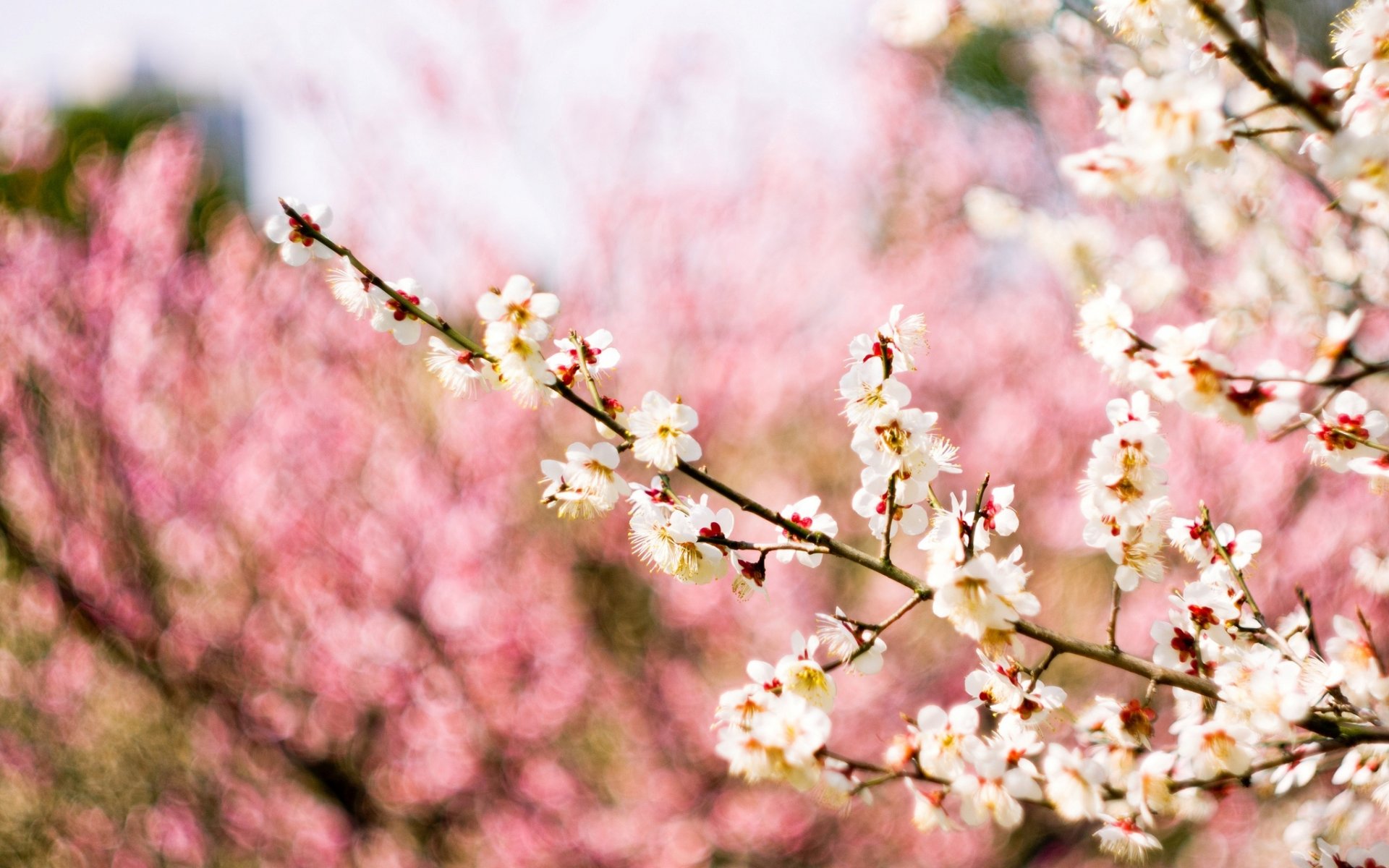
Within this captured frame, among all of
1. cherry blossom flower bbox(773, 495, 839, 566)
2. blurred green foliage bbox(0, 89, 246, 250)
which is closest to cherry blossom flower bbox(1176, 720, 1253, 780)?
cherry blossom flower bbox(773, 495, 839, 566)

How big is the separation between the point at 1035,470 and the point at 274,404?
13.5 feet

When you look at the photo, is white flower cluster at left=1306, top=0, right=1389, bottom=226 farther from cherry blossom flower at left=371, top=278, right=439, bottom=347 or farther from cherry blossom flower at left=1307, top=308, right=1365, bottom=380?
cherry blossom flower at left=371, top=278, right=439, bottom=347

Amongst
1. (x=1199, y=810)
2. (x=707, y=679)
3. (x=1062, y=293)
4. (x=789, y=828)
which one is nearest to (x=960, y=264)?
(x=1062, y=293)

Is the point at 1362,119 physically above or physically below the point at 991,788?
above

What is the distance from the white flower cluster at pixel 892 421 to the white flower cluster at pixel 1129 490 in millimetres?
215

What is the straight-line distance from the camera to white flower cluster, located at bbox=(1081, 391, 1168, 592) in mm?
1212

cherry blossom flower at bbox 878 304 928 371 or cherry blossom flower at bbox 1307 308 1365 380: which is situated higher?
cherry blossom flower at bbox 878 304 928 371

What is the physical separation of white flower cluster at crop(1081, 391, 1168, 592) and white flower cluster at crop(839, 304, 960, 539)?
0.70 ft

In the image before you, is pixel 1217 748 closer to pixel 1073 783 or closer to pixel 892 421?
pixel 1073 783

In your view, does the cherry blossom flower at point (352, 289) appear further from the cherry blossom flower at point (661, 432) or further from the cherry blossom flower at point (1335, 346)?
the cherry blossom flower at point (1335, 346)

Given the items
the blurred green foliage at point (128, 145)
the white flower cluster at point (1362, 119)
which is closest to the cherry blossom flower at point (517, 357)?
the white flower cluster at point (1362, 119)

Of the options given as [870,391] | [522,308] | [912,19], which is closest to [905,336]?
[870,391]

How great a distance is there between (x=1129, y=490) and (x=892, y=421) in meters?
0.37

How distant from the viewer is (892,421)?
1.19 meters
